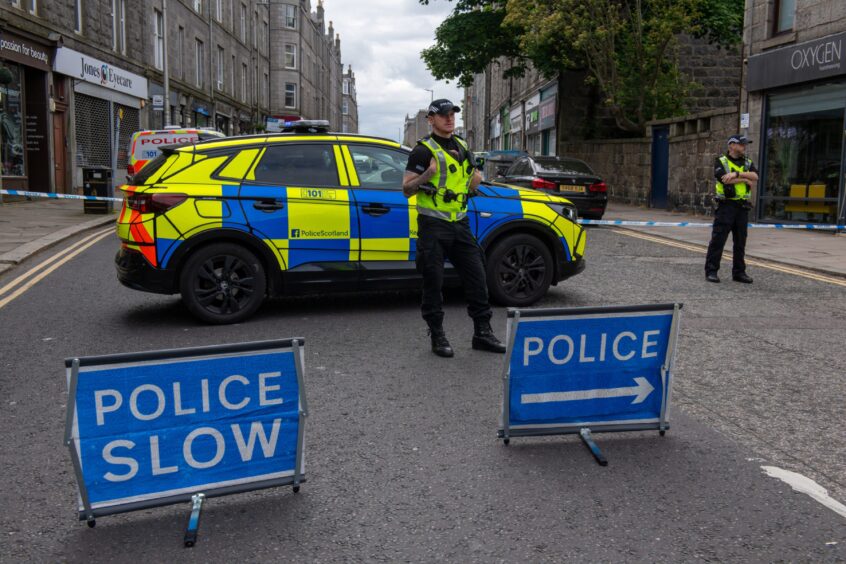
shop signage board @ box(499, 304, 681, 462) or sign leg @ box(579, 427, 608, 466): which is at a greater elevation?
shop signage board @ box(499, 304, 681, 462)

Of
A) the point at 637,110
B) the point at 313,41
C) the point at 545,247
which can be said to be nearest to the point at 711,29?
the point at 637,110

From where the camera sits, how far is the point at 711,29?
29.9 m

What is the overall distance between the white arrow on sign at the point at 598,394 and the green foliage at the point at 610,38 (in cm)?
2178

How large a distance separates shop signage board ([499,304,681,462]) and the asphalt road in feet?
0.49

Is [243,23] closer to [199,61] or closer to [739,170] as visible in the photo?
[199,61]

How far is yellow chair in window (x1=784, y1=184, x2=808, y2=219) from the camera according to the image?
18094 mm

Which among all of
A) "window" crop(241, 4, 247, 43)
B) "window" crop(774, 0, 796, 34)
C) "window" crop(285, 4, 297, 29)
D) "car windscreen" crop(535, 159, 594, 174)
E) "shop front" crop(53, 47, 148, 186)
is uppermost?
"window" crop(285, 4, 297, 29)

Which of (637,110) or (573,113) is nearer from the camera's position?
(637,110)

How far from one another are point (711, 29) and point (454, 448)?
1154 inches

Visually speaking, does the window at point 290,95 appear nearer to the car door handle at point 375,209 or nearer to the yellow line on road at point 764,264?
the yellow line on road at point 764,264

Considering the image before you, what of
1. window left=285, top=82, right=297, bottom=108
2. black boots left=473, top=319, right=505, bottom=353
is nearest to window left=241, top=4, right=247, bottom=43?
window left=285, top=82, right=297, bottom=108

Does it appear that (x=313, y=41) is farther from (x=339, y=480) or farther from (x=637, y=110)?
(x=339, y=480)

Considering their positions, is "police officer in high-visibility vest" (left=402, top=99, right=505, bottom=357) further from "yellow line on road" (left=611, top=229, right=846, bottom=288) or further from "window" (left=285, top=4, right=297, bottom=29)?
"window" (left=285, top=4, right=297, bottom=29)

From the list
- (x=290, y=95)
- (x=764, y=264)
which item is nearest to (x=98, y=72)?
(x=764, y=264)
